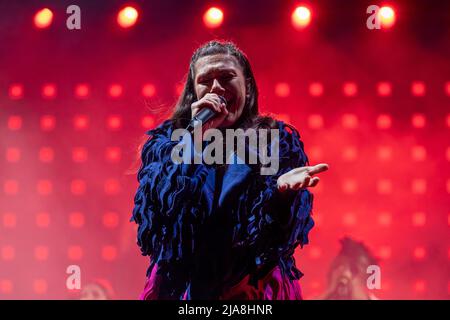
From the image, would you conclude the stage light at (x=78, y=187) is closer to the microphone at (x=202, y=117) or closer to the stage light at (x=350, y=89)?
the microphone at (x=202, y=117)

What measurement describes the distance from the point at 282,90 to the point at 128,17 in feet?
2.65

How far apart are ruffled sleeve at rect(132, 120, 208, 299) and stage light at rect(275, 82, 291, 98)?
628mm

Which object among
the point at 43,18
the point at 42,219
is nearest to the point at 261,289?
the point at 42,219

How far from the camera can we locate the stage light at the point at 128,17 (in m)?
3.10

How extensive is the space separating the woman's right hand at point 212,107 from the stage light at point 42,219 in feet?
3.07

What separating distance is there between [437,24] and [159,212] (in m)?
1.58

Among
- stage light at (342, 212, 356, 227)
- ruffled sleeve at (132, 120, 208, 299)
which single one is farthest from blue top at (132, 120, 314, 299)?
stage light at (342, 212, 356, 227)

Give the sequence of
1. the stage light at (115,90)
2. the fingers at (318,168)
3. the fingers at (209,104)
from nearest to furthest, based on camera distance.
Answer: the fingers at (318,168) < the fingers at (209,104) < the stage light at (115,90)

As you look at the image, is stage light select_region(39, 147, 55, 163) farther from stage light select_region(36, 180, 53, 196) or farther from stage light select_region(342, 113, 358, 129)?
stage light select_region(342, 113, 358, 129)

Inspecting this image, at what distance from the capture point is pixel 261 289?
260 cm

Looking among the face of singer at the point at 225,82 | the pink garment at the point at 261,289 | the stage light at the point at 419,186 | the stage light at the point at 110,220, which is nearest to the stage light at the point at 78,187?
the stage light at the point at 110,220

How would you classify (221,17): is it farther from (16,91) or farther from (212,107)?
(16,91)

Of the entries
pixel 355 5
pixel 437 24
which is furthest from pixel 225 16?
pixel 437 24

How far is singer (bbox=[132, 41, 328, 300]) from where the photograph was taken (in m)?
2.53
